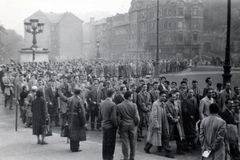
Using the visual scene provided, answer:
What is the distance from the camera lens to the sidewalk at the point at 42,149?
25.0 ft

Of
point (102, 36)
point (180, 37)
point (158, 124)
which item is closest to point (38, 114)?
point (158, 124)

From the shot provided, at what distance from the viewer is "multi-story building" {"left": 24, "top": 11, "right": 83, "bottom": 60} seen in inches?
3056

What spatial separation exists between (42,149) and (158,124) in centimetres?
357

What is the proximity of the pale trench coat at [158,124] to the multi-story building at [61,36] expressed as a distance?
7095 cm

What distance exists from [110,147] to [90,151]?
119cm

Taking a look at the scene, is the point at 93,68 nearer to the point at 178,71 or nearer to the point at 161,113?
the point at 178,71

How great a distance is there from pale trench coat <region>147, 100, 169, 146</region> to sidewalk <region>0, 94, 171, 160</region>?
0.47 meters

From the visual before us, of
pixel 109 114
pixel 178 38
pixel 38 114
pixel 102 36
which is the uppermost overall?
pixel 102 36

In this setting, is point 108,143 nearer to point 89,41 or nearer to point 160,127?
point 160,127

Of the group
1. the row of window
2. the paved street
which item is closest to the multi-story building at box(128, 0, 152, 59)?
the row of window

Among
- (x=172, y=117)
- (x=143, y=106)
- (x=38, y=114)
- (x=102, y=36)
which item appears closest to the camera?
(x=172, y=117)

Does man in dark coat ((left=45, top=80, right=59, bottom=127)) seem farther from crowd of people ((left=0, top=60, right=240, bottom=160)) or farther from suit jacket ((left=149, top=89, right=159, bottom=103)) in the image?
suit jacket ((left=149, top=89, right=159, bottom=103))

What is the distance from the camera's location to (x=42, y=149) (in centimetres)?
830

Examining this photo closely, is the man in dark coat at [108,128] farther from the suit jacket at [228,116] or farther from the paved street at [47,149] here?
the suit jacket at [228,116]
